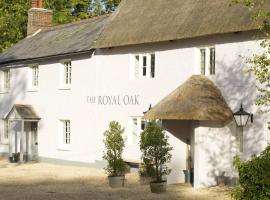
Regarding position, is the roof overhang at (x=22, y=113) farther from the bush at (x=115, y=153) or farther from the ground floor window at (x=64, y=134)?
the bush at (x=115, y=153)

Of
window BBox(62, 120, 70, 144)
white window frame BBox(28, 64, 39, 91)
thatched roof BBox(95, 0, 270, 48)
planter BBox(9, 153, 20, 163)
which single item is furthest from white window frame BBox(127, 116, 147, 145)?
planter BBox(9, 153, 20, 163)

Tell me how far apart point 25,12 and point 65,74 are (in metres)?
14.2

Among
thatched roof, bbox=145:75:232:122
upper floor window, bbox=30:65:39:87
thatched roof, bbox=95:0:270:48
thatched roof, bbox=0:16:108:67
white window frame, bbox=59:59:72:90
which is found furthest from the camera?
upper floor window, bbox=30:65:39:87

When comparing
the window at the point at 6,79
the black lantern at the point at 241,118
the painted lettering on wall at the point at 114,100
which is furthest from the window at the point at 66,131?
the black lantern at the point at 241,118

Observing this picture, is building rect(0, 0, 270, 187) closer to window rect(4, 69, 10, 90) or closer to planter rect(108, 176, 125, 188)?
window rect(4, 69, 10, 90)

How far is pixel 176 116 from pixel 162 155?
1.55 metres

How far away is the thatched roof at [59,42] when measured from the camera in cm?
2491

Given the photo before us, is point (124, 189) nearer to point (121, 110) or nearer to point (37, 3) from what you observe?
point (121, 110)

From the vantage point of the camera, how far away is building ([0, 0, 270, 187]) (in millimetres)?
17844

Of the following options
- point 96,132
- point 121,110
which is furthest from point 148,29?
point 96,132

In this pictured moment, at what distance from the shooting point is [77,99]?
24.8m

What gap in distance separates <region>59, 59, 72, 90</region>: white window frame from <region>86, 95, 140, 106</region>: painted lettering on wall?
2.07m

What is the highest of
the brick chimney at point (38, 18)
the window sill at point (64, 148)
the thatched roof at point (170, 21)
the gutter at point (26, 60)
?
the brick chimney at point (38, 18)

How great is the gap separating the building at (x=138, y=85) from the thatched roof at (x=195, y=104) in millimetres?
41
